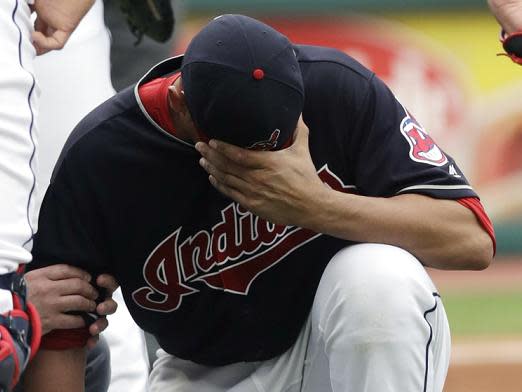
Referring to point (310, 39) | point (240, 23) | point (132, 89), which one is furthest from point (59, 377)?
point (310, 39)

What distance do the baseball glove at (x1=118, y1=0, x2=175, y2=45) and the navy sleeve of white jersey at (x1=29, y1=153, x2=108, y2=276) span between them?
832mm

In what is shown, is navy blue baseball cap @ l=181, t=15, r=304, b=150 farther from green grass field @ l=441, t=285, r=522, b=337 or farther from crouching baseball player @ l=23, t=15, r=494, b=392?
green grass field @ l=441, t=285, r=522, b=337

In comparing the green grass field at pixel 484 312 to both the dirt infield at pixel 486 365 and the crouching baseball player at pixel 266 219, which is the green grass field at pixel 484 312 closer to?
the dirt infield at pixel 486 365

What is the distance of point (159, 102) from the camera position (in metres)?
2.28

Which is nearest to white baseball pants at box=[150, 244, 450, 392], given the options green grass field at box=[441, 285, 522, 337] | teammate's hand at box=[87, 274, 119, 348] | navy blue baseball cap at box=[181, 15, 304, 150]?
navy blue baseball cap at box=[181, 15, 304, 150]

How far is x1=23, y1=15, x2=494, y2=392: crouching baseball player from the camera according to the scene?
2.15m

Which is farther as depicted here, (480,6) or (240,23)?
(480,6)

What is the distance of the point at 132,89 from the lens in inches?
92.7

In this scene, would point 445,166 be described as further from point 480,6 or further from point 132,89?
point 480,6

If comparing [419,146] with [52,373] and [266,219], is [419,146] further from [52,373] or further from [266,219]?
[52,373]

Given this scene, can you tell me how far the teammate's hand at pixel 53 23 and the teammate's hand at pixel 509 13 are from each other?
32.6 inches

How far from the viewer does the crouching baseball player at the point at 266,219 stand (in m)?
2.15

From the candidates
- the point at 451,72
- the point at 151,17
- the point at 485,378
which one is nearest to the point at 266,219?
the point at 151,17

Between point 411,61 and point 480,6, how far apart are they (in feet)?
1.09
